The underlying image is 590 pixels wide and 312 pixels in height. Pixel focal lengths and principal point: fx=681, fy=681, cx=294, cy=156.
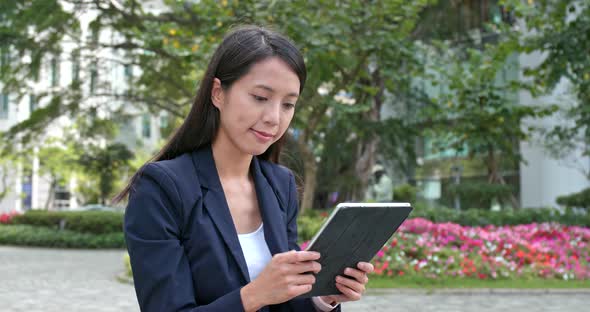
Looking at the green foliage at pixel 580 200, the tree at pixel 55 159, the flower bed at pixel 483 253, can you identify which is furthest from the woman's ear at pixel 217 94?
→ the tree at pixel 55 159

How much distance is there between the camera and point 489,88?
15.5m

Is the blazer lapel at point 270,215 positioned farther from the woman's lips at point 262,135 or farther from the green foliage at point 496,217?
the green foliage at point 496,217

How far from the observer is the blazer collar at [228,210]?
1.89 m

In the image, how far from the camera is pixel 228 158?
208 centimetres

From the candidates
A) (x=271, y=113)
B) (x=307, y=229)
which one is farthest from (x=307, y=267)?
(x=307, y=229)

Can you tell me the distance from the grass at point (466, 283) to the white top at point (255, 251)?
24.9 feet

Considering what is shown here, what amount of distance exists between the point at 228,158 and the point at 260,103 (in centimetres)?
26

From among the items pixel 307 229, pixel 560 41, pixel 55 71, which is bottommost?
pixel 307 229

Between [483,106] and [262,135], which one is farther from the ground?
[483,106]

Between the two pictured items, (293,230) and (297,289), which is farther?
(293,230)

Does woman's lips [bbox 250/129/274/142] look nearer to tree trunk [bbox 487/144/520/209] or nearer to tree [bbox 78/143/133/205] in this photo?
tree trunk [bbox 487/144/520/209]

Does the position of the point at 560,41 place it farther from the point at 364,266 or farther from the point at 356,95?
the point at 364,266

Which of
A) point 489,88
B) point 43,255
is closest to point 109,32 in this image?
point 43,255

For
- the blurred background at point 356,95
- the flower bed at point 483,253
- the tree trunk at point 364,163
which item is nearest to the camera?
the flower bed at point 483,253
